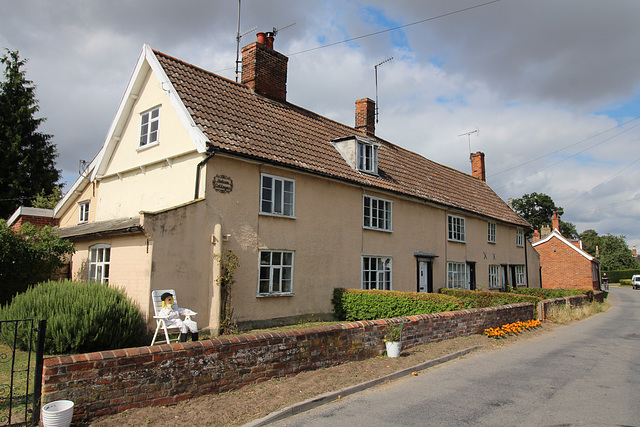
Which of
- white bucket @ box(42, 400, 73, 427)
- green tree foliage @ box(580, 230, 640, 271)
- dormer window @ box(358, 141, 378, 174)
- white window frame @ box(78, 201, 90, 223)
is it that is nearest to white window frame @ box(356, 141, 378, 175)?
dormer window @ box(358, 141, 378, 174)

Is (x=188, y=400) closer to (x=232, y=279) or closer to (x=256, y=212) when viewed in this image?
(x=232, y=279)

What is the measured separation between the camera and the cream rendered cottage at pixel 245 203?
40.3ft

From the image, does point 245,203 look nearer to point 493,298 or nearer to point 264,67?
point 264,67

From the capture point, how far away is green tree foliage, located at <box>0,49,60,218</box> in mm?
29328

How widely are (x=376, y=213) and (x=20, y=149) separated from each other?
2599cm

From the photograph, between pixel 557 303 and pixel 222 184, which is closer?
pixel 222 184

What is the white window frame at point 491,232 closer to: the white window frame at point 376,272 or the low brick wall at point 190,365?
the white window frame at point 376,272

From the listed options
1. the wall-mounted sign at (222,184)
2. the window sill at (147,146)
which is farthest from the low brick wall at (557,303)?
the window sill at (147,146)

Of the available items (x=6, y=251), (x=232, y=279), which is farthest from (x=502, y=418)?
(x=6, y=251)

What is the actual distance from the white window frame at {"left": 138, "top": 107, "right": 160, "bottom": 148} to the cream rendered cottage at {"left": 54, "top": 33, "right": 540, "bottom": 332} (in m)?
0.05

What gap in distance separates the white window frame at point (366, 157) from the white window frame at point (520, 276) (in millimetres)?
16988

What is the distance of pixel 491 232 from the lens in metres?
28.0

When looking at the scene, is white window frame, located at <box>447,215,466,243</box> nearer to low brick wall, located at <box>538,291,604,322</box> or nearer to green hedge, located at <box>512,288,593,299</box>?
low brick wall, located at <box>538,291,604,322</box>

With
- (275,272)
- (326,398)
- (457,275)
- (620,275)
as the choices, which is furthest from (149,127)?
(620,275)
